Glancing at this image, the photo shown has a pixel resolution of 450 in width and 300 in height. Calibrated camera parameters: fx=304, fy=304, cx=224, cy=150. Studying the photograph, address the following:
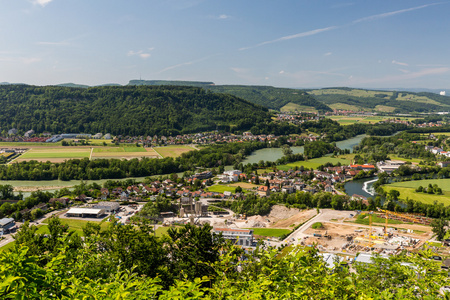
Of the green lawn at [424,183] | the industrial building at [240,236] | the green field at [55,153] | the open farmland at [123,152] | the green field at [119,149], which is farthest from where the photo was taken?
the green field at [119,149]

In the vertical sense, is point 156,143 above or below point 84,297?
below

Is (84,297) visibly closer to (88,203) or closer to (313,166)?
(88,203)

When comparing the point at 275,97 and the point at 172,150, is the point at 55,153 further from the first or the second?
the point at 275,97

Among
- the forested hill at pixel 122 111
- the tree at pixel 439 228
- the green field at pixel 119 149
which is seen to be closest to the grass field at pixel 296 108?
the forested hill at pixel 122 111

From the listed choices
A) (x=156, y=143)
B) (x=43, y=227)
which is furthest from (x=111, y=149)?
(x=43, y=227)

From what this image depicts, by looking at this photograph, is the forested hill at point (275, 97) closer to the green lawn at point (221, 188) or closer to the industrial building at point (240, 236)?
the green lawn at point (221, 188)

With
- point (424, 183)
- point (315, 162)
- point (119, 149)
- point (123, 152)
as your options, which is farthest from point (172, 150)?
point (424, 183)
